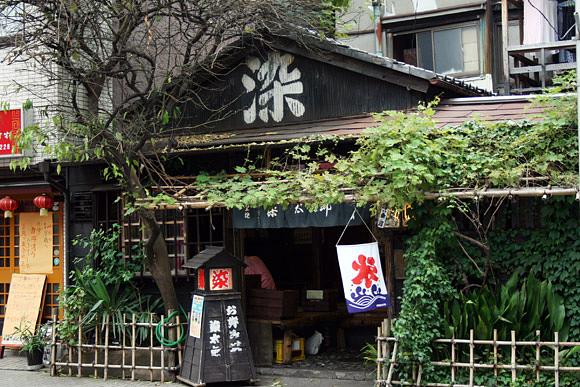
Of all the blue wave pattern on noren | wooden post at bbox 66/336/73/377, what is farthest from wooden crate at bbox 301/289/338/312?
wooden post at bbox 66/336/73/377

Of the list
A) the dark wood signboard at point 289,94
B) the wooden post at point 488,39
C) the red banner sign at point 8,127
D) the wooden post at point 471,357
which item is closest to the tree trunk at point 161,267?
the dark wood signboard at point 289,94

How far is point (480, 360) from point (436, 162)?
2799mm

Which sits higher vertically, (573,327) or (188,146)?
(188,146)

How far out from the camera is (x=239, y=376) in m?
11.3

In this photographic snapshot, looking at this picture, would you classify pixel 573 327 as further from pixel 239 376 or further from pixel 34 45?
pixel 34 45

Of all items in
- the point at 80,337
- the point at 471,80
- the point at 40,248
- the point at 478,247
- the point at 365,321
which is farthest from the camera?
the point at 471,80

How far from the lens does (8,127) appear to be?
15.2 metres

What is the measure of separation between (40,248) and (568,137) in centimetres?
1112

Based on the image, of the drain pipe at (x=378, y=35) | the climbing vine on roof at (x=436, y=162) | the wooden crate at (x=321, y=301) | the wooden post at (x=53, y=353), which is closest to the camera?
the climbing vine on roof at (x=436, y=162)

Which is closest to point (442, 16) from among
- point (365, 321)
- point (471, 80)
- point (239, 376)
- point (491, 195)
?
point (471, 80)

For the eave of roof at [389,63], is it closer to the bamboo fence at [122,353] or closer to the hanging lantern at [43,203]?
the bamboo fence at [122,353]

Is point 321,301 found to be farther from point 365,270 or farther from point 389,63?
point 389,63

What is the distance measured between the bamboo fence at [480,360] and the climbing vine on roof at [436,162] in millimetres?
2050

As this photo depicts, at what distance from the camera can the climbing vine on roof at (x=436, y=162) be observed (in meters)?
9.59
